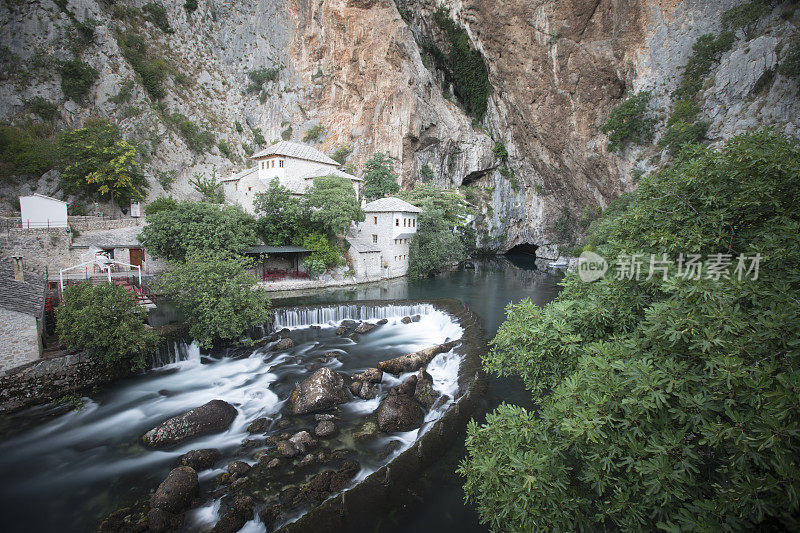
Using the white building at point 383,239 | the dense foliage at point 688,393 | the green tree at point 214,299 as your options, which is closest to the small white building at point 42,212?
the green tree at point 214,299

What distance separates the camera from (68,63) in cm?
3075

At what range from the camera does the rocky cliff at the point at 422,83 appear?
24.0m

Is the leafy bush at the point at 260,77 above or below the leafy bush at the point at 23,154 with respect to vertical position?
above

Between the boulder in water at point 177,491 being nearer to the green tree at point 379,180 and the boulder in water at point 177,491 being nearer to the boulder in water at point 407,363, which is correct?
the boulder in water at point 407,363

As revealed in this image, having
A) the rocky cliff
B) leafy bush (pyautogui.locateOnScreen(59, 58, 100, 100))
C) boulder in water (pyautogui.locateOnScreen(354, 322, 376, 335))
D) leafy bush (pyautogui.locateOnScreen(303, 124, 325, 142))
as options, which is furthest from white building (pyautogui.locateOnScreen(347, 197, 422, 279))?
leafy bush (pyautogui.locateOnScreen(59, 58, 100, 100))

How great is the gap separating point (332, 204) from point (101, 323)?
1570 cm

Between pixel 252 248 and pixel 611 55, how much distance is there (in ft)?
101

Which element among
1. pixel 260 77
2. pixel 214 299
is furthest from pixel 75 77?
pixel 214 299

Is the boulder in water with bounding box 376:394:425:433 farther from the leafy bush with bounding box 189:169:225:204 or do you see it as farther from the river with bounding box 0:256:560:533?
the leafy bush with bounding box 189:169:225:204

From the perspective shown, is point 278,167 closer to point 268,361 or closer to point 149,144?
point 149,144

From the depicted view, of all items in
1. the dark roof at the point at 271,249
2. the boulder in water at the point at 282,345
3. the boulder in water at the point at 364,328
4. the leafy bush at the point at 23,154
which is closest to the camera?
the boulder in water at the point at 282,345

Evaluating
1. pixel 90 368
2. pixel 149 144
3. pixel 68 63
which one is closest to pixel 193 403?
pixel 90 368

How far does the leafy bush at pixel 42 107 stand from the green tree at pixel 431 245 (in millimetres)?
33403

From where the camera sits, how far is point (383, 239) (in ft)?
93.5
